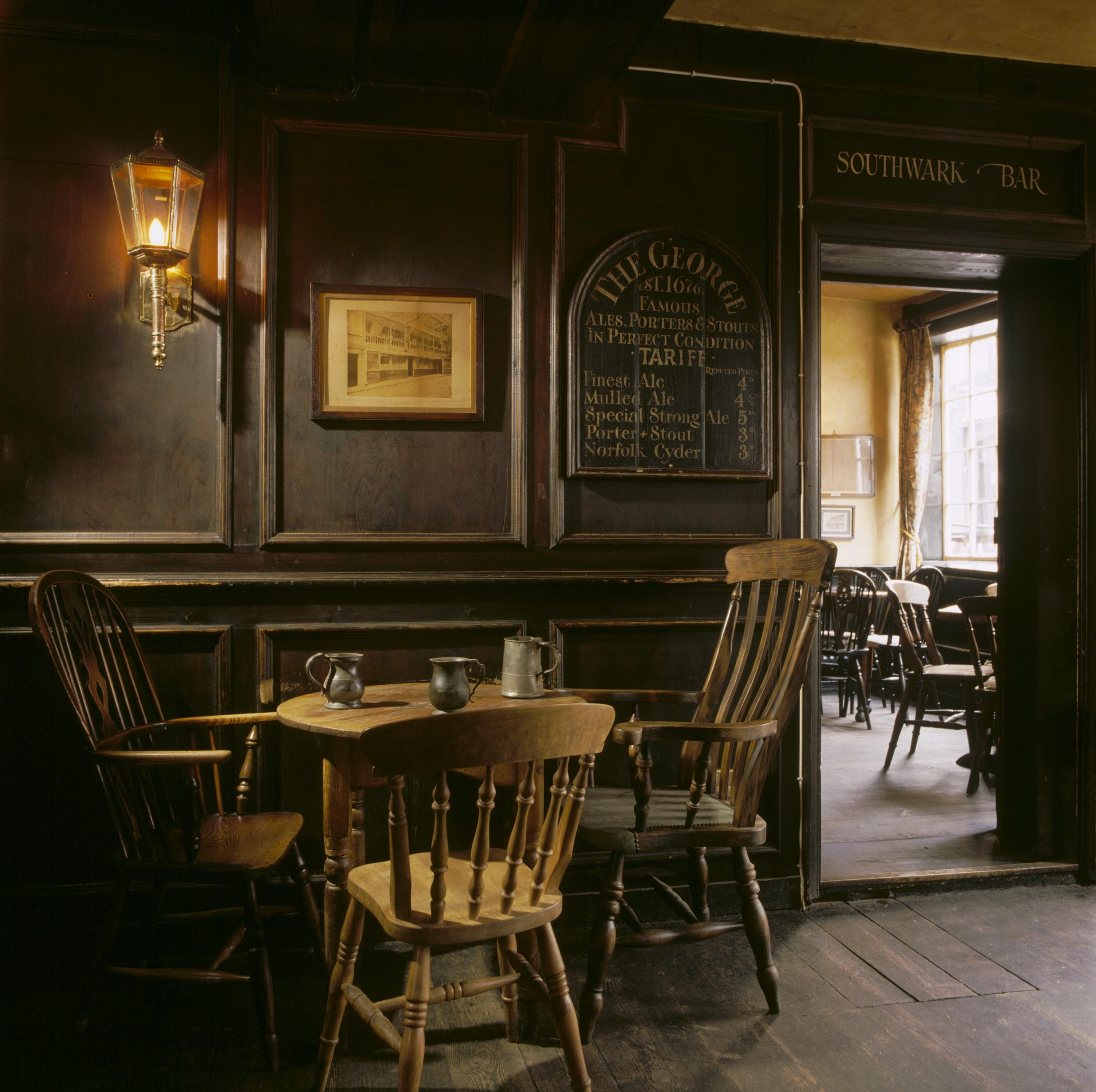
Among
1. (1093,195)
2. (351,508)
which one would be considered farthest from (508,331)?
(1093,195)

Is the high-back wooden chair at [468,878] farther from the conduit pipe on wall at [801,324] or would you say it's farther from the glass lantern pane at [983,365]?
the glass lantern pane at [983,365]

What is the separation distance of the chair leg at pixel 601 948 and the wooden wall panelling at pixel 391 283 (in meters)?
1.13

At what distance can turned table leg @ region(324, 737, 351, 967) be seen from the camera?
6.59ft

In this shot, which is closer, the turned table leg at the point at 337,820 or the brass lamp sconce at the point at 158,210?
the turned table leg at the point at 337,820

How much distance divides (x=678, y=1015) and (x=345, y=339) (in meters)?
2.24

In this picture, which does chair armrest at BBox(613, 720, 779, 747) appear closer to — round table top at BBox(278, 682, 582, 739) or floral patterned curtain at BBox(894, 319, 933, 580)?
round table top at BBox(278, 682, 582, 739)

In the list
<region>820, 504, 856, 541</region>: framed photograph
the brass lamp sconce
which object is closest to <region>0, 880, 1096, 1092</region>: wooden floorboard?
the brass lamp sconce

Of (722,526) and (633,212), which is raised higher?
(633,212)

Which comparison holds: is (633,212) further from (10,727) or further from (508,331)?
(10,727)

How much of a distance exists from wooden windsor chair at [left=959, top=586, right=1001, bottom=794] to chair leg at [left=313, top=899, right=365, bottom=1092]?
3.28 metres

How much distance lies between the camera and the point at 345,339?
2.82 metres

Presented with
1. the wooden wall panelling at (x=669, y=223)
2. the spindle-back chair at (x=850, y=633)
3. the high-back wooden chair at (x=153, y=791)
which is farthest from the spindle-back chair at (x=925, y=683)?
the high-back wooden chair at (x=153, y=791)

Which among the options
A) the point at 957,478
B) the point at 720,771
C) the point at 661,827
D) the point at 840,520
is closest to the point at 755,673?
the point at 720,771

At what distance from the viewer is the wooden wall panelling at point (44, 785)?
2.61 metres
